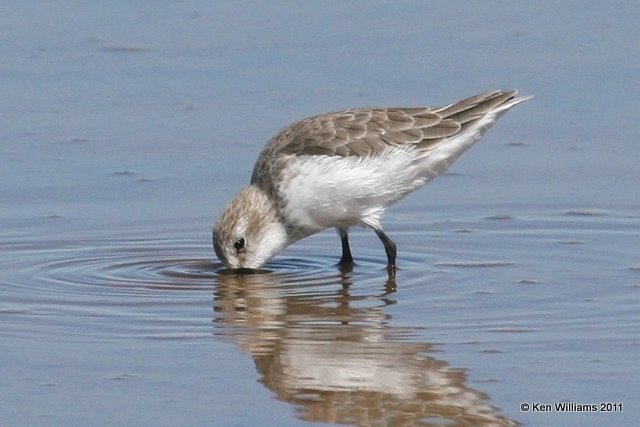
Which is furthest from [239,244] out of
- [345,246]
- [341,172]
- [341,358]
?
[341,358]

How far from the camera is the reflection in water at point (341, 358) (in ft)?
23.1

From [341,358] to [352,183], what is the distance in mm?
2280

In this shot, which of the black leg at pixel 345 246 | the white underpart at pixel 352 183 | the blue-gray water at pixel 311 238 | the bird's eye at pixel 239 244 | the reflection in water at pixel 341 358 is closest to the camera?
the reflection in water at pixel 341 358

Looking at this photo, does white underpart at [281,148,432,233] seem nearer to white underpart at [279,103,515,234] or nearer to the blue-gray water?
white underpart at [279,103,515,234]

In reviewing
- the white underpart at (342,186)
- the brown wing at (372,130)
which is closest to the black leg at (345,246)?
the white underpart at (342,186)

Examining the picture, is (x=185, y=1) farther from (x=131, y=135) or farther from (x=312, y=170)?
(x=312, y=170)

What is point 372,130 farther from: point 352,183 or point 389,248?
point 389,248

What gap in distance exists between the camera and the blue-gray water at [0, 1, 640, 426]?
738 cm

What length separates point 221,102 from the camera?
12.8 metres

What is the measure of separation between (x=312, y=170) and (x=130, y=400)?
305 centimetres

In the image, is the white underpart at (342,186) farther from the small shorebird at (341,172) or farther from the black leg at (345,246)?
the black leg at (345,246)

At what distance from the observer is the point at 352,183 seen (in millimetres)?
9945

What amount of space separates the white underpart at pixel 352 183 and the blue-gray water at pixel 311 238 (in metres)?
0.34

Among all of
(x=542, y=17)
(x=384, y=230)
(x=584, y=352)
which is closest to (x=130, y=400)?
(x=584, y=352)
